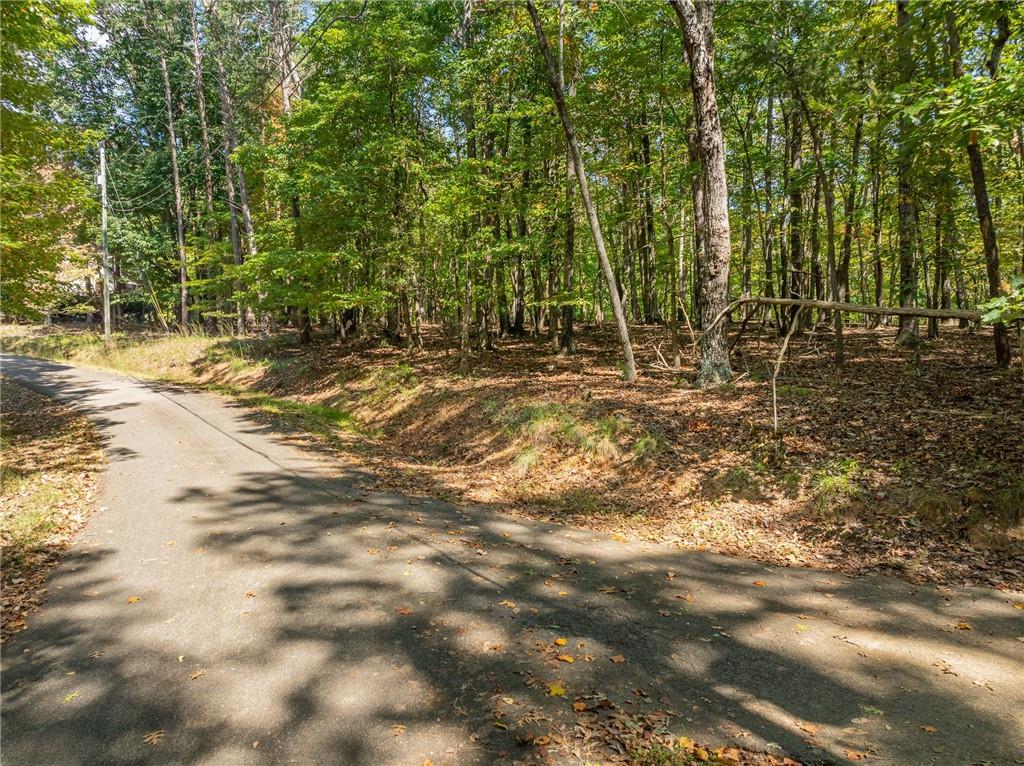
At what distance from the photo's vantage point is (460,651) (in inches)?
160

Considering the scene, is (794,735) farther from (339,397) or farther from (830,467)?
(339,397)

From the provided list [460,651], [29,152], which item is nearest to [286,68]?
[29,152]

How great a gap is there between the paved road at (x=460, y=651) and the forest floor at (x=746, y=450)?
2.95 ft

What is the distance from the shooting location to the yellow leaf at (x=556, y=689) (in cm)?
356

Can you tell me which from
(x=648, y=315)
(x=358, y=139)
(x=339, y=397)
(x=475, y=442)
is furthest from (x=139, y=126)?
(x=475, y=442)

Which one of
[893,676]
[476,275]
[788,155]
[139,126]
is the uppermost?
[139,126]

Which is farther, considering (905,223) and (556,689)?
(905,223)

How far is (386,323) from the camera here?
20.4 meters

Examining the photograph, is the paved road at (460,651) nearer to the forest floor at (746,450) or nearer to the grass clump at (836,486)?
the forest floor at (746,450)

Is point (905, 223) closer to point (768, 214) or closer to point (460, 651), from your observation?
point (768, 214)

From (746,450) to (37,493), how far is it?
10.8m

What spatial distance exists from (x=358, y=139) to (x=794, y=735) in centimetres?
1924

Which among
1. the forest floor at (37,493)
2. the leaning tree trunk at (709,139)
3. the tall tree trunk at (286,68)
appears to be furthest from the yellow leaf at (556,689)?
the tall tree trunk at (286,68)

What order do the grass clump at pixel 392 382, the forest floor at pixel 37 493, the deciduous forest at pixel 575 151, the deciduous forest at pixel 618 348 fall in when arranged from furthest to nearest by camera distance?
the grass clump at pixel 392 382 → the deciduous forest at pixel 575 151 → the forest floor at pixel 37 493 → the deciduous forest at pixel 618 348
